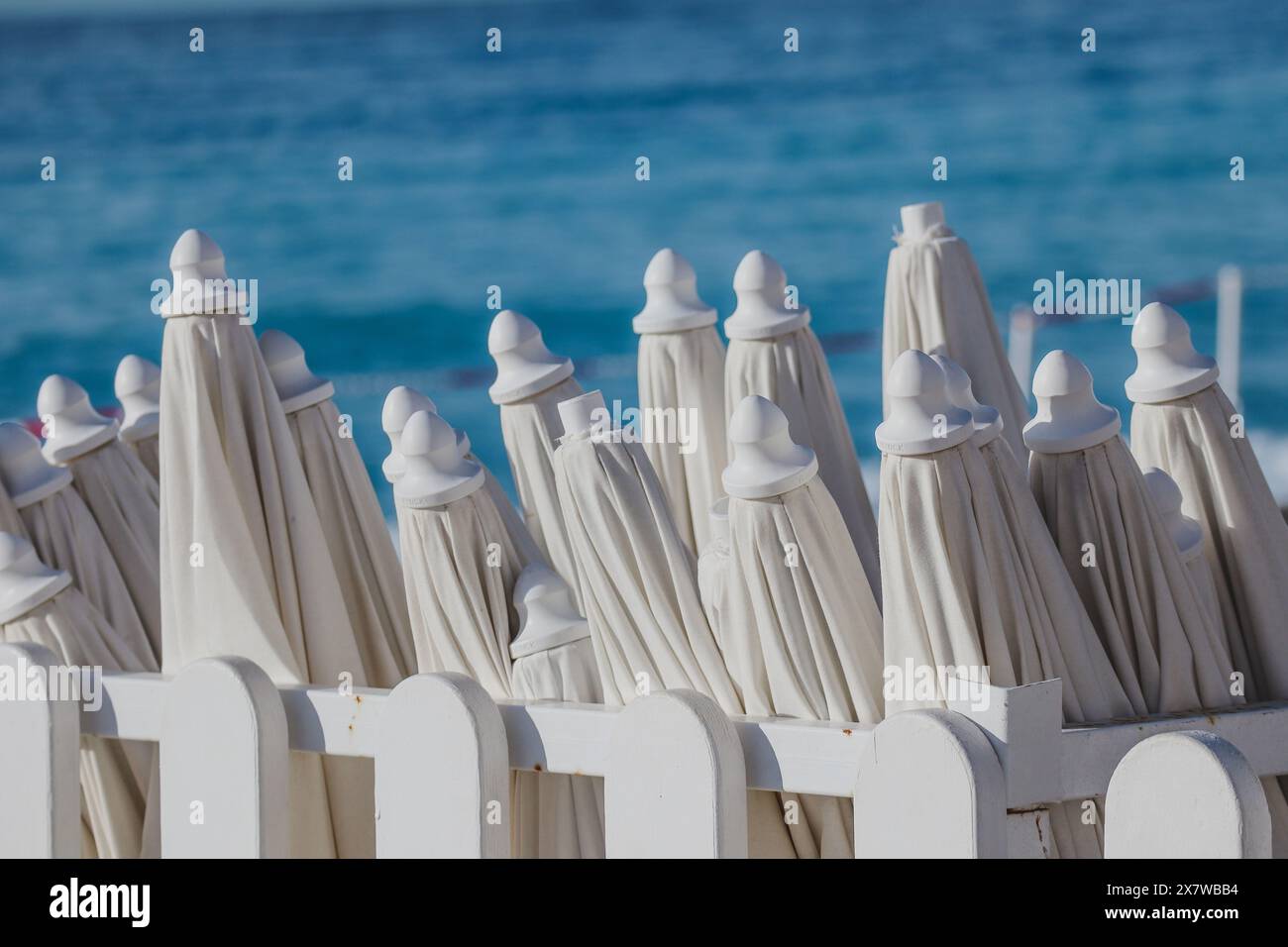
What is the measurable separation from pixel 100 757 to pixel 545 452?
0.63 m

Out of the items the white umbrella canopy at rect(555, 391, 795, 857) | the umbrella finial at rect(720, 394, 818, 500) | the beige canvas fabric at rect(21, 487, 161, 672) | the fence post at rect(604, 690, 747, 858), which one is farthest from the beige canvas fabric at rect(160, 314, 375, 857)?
the umbrella finial at rect(720, 394, 818, 500)

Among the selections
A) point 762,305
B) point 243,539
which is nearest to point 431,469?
point 243,539

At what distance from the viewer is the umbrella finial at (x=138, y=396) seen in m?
2.51

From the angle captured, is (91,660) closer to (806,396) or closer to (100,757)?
(100,757)

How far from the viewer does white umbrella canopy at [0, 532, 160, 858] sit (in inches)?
83.4

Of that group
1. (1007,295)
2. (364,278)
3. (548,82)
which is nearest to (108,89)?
(364,278)

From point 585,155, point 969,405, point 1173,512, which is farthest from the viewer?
point 585,155

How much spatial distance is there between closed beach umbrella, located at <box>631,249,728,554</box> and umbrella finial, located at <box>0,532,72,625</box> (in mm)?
752

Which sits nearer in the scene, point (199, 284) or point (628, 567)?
point (628, 567)

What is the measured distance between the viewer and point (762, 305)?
7.25 ft

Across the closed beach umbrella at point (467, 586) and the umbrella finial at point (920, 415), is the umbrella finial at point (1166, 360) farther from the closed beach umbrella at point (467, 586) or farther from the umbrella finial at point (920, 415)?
the closed beach umbrella at point (467, 586)

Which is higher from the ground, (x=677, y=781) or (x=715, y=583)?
(x=715, y=583)
